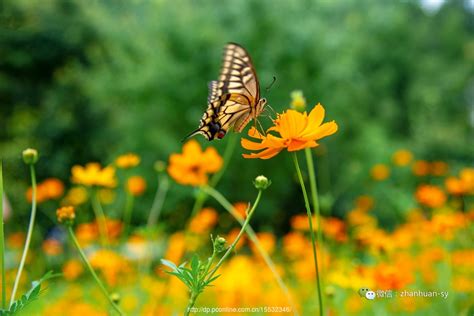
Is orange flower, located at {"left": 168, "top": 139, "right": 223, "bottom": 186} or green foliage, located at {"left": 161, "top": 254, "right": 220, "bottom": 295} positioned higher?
orange flower, located at {"left": 168, "top": 139, "right": 223, "bottom": 186}

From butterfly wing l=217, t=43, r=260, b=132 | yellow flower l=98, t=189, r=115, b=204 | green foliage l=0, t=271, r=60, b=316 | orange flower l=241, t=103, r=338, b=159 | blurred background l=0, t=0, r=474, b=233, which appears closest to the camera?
green foliage l=0, t=271, r=60, b=316

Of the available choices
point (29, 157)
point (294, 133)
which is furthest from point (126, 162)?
point (294, 133)

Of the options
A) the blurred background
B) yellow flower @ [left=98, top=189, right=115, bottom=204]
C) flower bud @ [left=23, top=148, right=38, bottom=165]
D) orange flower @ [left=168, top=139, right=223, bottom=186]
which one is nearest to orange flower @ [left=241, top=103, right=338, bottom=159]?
flower bud @ [left=23, top=148, right=38, bottom=165]

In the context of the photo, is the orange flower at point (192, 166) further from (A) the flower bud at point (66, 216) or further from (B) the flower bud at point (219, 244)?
(B) the flower bud at point (219, 244)

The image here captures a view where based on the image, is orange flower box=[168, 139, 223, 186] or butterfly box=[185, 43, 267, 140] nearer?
butterfly box=[185, 43, 267, 140]

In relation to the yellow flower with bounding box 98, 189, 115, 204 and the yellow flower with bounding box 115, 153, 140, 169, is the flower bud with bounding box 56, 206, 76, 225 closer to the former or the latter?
the yellow flower with bounding box 115, 153, 140, 169

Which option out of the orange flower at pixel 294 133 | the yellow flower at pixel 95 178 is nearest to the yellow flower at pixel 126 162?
the yellow flower at pixel 95 178
